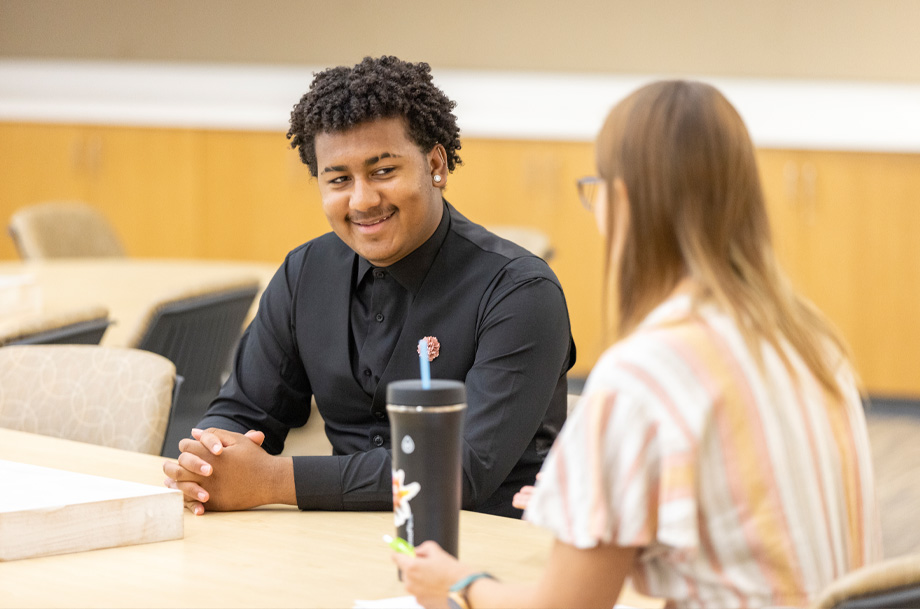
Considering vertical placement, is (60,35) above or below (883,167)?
above

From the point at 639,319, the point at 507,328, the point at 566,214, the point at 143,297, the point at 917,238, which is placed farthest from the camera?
the point at 566,214

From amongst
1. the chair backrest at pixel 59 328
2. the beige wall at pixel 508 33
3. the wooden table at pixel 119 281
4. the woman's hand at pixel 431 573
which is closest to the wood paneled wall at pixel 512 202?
the beige wall at pixel 508 33

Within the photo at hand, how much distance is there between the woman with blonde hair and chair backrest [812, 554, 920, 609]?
100 millimetres

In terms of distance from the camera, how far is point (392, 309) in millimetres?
1843

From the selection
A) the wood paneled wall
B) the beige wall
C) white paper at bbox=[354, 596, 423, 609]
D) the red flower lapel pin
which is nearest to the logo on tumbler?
white paper at bbox=[354, 596, 423, 609]

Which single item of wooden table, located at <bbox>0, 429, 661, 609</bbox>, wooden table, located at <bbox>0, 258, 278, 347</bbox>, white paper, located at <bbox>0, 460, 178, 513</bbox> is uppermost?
wooden table, located at <bbox>0, 258, 278, 347</bbox>

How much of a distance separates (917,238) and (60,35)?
A: 5.39 metres

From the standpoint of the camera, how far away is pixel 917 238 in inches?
209

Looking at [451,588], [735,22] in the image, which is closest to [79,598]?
[451,588]

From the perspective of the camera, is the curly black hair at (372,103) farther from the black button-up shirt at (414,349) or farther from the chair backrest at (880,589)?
the chair backrest at (880,589)

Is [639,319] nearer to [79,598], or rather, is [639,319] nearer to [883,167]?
[79,598]

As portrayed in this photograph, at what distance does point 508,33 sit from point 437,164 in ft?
14.8

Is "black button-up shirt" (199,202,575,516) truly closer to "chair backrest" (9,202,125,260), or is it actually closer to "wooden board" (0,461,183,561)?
"wooden board" (0,461,183,561)

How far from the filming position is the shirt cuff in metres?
1.52
